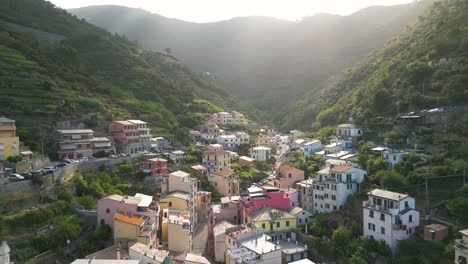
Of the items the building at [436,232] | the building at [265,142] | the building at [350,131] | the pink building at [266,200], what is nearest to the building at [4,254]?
the pink building at [266,200]

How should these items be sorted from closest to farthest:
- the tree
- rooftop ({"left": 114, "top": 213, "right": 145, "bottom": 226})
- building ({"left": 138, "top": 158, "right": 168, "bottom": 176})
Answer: rooftop ({"left": 114, "top": 213, "right": 145, "bottom": 226}), the tree, building ({"left": 138, "top": 158, "right": 168, "bottom": 176})

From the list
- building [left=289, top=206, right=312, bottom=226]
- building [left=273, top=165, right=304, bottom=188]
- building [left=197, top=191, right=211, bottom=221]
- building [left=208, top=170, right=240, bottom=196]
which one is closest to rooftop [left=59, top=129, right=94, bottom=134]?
building [left=208, top=170, right=240, bottom=196]

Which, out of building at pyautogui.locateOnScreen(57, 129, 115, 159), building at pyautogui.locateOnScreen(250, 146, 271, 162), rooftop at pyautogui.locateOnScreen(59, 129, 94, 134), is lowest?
building at pyautogui.locateOnScreen(250, 146, 271, 162)

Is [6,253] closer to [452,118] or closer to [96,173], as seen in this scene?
[96,173]

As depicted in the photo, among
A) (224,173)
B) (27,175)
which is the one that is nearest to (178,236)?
(27,175)

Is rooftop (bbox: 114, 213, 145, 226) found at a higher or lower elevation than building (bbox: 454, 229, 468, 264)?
higher

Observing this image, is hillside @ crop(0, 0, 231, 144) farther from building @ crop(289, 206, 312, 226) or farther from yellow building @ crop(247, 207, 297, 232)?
building @ crop(289, 206, 312, 226)

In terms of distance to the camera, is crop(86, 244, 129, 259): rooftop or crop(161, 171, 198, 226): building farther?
crop(161, 171, 198, 226): building
